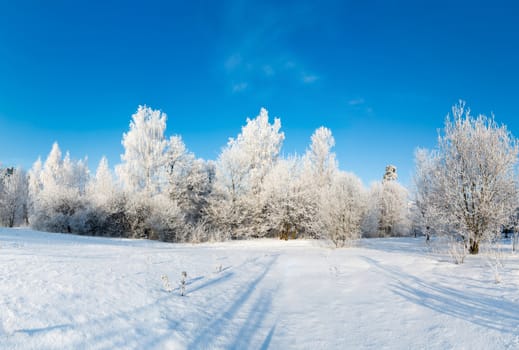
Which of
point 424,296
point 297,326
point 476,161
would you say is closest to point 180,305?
point 297,326

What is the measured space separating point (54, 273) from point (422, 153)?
2329 cm

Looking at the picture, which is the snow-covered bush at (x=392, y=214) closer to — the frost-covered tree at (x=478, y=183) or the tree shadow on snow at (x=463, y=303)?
the frost-covered tree at (x=478, y=183)

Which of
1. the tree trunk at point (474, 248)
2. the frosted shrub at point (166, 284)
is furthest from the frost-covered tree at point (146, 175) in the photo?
the tree trunk at point (474, 248)

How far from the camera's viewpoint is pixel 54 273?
542cm

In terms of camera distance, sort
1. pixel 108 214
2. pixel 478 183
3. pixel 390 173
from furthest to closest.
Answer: pixel 390 173
pixel 108 214
pixel 478 183

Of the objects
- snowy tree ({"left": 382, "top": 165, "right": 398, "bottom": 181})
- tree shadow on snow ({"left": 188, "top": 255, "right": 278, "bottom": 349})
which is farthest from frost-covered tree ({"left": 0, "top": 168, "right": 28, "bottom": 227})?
snowy tree ({"left": 382, "top": 165, "right": 398, "bottom": 181})

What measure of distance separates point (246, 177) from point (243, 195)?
1905mm

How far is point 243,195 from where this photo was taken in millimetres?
25141

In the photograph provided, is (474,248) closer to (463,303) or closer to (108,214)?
(463,303)

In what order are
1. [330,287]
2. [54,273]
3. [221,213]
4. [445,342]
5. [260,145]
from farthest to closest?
1. [260,145]
2. [221,213]
3. [330,287]
4. [54,273]
5. [445,342]

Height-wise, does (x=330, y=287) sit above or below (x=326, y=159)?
below

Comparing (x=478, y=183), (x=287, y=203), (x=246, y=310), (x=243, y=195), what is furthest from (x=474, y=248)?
(x=243, y=195)

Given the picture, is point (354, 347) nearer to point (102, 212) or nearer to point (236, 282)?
point (236, 282)

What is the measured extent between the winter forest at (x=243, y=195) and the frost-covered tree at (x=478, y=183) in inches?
3.0
